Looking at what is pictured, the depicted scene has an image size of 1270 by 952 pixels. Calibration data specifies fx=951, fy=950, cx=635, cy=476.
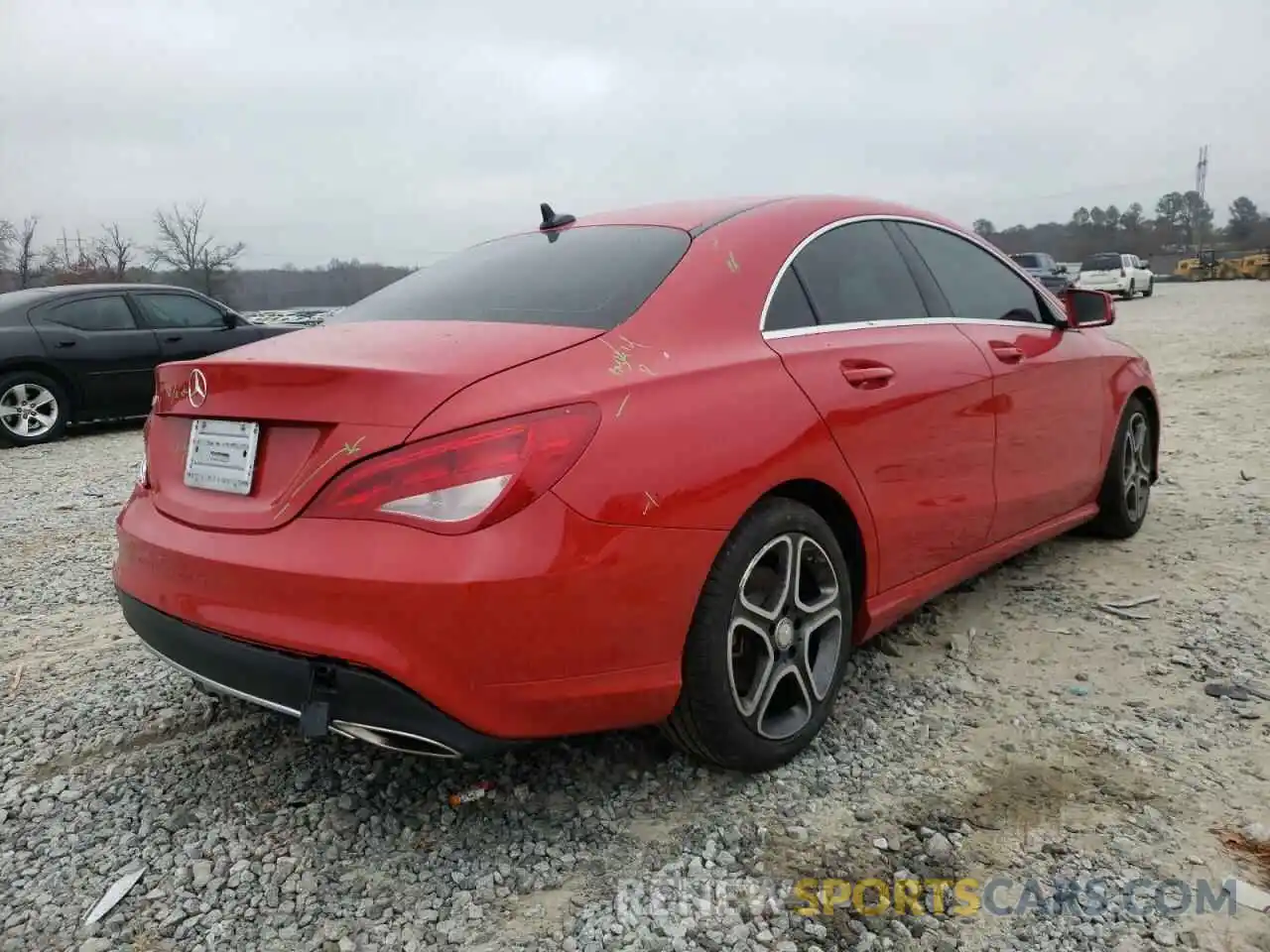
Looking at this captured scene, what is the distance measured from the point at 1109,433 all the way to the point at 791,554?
247 centimetres

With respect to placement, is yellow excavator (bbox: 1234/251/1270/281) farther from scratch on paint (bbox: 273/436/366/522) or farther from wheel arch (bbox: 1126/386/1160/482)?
scratch on paint (bbox: 273/436/366/522)

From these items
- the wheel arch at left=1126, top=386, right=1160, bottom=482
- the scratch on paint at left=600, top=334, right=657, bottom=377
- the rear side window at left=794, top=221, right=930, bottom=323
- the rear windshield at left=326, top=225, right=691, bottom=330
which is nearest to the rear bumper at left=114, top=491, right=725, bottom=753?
the scratch on paint at left=600, top=334, right=657, bottom=377

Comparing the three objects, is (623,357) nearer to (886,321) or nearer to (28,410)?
(886,321)

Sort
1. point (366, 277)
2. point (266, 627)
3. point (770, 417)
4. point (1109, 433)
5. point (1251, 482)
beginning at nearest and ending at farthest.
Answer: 1. point (266, 627)
2. point (770, 417)
3. point (1109, 433)
4. point (1251, 482)
5. point (366, 277)

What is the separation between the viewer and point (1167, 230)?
78875 mm

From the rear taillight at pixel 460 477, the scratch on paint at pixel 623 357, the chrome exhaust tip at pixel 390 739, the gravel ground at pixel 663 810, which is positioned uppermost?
the scratch on paint at pixel 623 357

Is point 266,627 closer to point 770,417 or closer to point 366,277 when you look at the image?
point 770,417

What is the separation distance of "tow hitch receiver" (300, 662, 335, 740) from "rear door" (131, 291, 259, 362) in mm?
8297

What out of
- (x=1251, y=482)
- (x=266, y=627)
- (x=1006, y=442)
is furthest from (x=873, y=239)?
(x=1251, y=482)

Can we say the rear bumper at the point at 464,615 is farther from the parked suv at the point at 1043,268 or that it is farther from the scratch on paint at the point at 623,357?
the parked suv at the point at 1043,268

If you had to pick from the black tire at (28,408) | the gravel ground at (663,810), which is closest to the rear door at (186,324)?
the black tire at (28,408)

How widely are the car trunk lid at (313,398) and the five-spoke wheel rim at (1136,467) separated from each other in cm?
320

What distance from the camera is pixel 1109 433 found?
4.16 m

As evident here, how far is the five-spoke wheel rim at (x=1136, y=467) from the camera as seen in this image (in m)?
4.36
